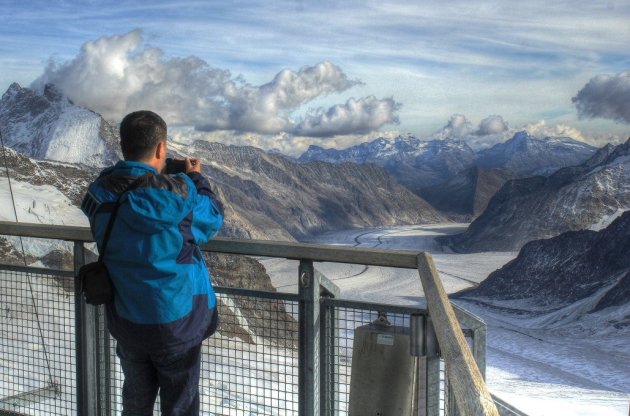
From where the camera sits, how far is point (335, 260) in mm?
3463

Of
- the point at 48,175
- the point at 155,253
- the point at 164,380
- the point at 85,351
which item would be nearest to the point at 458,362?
the point at 155,253

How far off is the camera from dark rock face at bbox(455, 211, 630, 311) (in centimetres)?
16838

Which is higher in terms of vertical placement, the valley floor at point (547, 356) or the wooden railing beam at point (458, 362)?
the wooden railing beam at point (458, 362)

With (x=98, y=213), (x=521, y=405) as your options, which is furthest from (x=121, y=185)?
(x=521, y=405)

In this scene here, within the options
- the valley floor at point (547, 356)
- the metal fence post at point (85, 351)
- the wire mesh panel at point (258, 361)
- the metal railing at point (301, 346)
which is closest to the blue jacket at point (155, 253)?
the metal railing at point (301, 346)

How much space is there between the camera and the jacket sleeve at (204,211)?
2.91 m

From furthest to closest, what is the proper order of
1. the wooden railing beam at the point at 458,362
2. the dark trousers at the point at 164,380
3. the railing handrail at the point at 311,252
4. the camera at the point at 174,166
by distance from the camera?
the railing handrail at the point at 311,252 < the camera at the point at 174,166 < the dark trousers at the point at 164,380 < the wooden railing beam at the point at 458,362

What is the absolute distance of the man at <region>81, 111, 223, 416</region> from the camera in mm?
2762

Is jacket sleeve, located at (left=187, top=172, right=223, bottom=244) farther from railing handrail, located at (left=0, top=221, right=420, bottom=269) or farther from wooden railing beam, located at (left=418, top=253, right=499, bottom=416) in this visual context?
wooden railing beam, located at (left=418, top=253, right=499, bottom=416)

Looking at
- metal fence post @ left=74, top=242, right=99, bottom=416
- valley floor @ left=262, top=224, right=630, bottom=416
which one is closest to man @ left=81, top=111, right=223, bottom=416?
metal fence post @ left=74, top=242, right=99, bottom=416

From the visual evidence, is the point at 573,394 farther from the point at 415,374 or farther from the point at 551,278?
the point at 415,374

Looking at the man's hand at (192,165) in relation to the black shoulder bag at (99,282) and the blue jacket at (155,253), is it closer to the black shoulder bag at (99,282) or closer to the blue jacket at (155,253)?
the blue jacket at (155,253)

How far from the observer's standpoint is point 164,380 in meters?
3.09

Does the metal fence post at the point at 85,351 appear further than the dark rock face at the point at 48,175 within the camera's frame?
No
